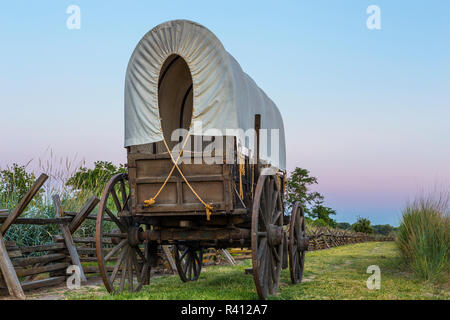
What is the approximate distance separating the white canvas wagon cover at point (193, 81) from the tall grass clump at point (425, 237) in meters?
3.86

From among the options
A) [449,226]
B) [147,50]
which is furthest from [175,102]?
[449,226]

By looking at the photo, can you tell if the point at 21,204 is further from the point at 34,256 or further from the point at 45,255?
the point at 34,256

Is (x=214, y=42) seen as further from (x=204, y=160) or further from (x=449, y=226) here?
(x=449, y=226)

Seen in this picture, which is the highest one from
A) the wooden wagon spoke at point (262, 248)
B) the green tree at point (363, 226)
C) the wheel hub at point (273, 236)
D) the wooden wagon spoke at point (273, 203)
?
the wooden wagon spoke at point (273, 203)

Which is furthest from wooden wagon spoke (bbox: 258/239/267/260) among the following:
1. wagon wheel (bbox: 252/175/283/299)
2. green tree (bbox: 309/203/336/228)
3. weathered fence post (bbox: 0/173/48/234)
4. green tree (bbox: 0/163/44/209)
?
green tree (bbox: 309/203/336/228)

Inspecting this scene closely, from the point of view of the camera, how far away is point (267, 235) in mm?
6449

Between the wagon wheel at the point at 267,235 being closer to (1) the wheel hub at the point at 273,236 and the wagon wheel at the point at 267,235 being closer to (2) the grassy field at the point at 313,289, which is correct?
(1) the wheel hub at the point at 273,236

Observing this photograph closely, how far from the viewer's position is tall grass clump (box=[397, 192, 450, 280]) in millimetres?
7937

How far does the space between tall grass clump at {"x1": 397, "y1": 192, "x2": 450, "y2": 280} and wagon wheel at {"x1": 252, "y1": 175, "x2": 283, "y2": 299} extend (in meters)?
2.83

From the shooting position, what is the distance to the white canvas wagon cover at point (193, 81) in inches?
242

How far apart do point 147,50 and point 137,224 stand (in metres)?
2.67

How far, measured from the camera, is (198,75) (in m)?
6.19

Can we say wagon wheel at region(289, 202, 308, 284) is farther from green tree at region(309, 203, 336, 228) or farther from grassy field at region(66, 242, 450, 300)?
green tree at region(309, 203, 336, 228)

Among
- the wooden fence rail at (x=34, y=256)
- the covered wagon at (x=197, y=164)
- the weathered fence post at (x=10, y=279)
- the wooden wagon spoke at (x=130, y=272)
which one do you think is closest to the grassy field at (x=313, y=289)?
the wooden wagon spoke at (x=130, y=272)
